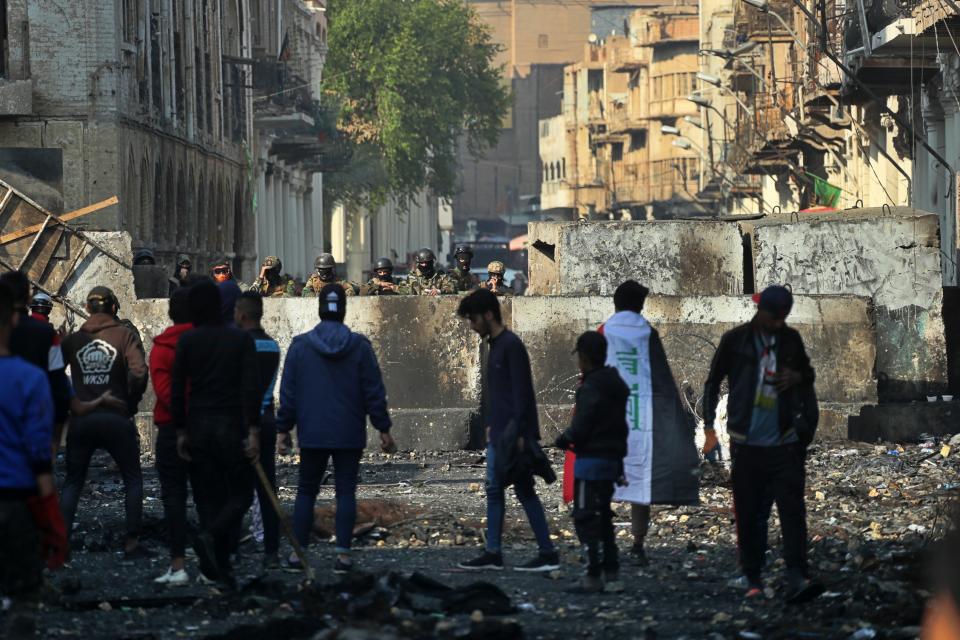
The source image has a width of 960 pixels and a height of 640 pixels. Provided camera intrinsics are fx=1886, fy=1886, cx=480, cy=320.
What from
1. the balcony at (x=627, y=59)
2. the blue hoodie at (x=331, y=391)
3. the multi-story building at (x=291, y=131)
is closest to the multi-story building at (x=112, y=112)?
the multi-story building at (x=291, y=131)

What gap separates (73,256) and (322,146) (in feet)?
103

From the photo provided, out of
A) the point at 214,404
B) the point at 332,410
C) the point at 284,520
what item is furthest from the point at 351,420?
the point at 214,404

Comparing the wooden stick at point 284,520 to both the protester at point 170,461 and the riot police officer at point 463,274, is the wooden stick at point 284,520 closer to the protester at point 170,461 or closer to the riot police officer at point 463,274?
the protester at point 170,461

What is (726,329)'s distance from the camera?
55.3ft

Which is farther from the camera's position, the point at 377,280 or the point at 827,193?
the point at 827,193

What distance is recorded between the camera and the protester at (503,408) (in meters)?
10.5

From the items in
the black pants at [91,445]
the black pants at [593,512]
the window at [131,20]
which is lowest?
the black pants at [593,512]

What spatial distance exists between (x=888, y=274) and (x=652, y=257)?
2.22m

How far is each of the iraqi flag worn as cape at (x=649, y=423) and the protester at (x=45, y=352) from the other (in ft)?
10.2

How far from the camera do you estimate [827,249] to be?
17656 mm

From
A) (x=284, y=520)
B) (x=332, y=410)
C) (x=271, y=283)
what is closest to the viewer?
(x=284, y=520)

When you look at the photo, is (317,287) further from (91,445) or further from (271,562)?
(271,562)

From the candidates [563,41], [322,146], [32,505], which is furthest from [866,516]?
[563,41]

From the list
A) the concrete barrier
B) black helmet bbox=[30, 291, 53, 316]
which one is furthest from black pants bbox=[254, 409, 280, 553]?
the concrete barrier
